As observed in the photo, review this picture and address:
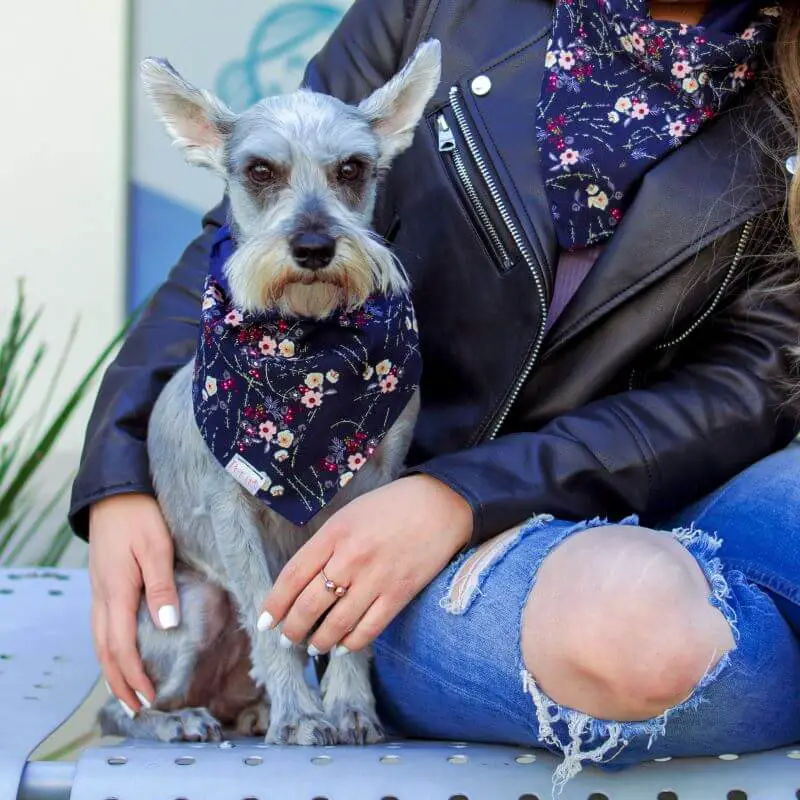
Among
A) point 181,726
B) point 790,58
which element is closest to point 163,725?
point 181,726

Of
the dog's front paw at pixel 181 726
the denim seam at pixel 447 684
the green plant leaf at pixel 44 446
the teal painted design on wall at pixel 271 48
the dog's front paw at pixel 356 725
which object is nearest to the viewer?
the denim seam at pixel 447 684

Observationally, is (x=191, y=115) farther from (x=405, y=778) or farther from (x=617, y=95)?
(x=405, y=778)

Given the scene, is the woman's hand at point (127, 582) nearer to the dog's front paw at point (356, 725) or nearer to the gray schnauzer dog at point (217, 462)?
the gray schnauzer dog at point (217, 462)

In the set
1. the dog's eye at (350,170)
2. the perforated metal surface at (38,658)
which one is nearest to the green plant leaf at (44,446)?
the perforated metal surface at (38,658)

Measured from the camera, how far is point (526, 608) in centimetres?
171

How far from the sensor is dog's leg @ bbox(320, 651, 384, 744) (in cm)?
199

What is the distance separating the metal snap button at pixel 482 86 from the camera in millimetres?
2234

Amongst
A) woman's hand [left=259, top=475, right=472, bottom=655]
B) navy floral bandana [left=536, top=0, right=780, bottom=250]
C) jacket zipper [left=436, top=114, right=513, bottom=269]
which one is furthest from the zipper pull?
woman's hand [left=259, top=475, right=472, bottom=655]

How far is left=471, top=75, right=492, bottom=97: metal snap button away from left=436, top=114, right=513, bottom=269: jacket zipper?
8 cm

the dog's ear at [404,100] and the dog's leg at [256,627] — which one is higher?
the dog's ear at [404,100]

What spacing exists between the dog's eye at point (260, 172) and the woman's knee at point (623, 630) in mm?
915

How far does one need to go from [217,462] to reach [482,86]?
85 centimetres

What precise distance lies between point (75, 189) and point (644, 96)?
8.50 feet

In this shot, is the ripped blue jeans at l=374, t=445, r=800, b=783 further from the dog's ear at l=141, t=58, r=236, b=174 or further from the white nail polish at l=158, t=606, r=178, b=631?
the dog's ear at l=141, t=58, r=236, b=174
